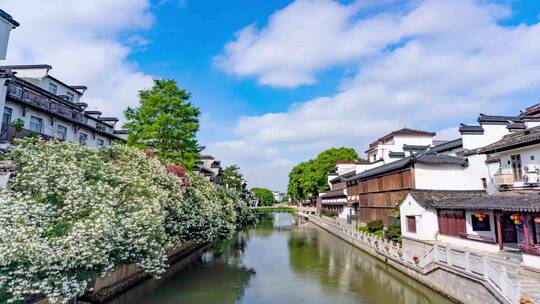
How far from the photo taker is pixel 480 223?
783 inches

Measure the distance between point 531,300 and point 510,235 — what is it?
1030cm

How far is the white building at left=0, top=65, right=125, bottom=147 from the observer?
837 inches

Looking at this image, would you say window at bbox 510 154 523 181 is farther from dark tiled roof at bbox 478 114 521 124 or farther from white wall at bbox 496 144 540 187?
dark tiled roof at bbox 478 114 521 124

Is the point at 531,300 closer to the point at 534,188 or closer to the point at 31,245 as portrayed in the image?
the point at 534,188

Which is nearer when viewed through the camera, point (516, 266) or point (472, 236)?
point (516, 266)

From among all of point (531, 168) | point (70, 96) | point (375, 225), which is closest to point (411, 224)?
point (375, 225)

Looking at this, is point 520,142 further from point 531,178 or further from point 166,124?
point 166,124

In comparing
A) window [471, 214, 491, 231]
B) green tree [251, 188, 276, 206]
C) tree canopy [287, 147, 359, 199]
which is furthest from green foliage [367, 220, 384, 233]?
green tree [251, 188, 276, 206]

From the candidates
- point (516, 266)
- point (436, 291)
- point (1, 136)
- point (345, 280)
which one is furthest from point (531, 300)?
point (1, 136)

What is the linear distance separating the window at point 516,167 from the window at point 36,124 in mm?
33284

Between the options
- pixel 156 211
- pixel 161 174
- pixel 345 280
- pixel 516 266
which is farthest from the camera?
pixel 345 280

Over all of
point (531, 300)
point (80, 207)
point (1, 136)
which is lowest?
point (531, 300)

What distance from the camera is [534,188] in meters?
17.1

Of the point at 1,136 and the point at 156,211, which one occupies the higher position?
the point at 1,136
